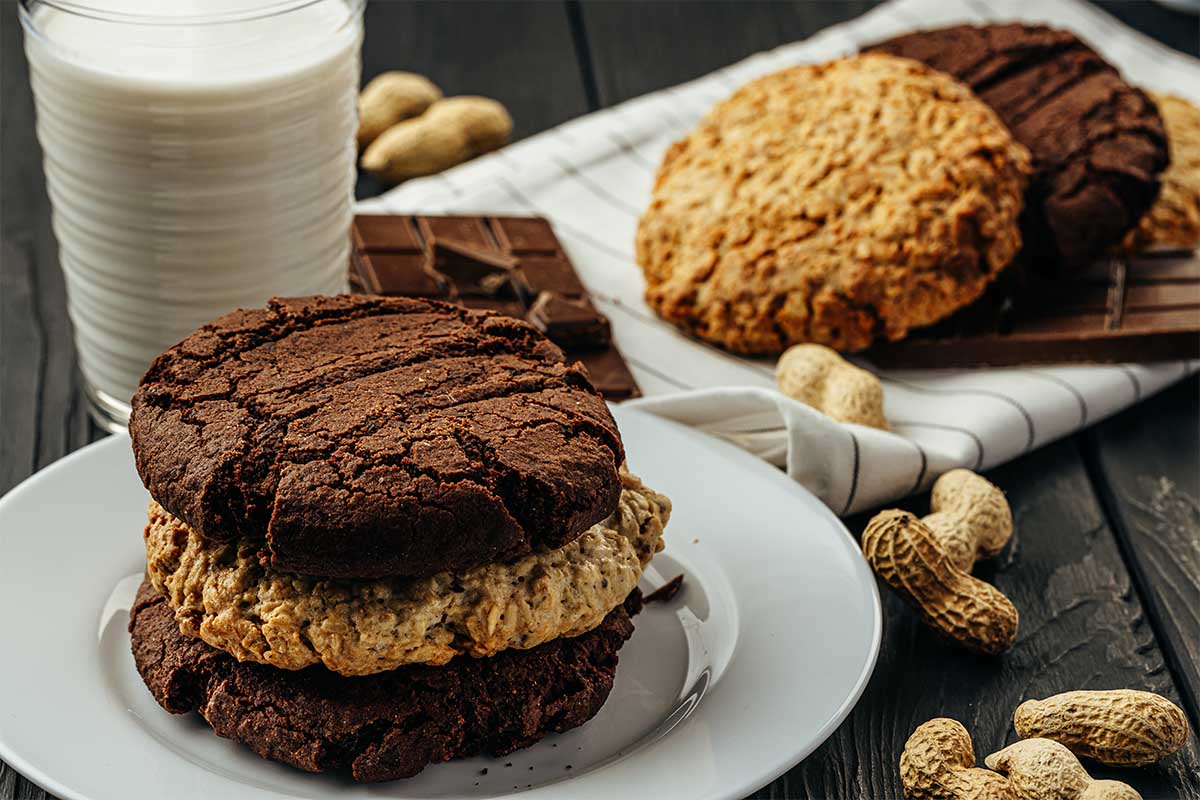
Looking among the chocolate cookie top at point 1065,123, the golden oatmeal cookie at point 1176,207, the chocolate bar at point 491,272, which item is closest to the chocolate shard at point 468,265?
the chocolate bar at point 491,272

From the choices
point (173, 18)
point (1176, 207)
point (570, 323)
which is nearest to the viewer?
point (173, 18)

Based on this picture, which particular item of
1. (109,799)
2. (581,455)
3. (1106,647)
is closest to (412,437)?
(581,455)

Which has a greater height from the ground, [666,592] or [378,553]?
[378,553]

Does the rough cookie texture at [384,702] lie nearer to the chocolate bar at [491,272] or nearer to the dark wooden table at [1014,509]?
the dark wooden table at [1014,509]

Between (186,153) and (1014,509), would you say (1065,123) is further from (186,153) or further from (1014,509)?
(186,153)

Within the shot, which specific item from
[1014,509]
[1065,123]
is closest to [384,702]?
[1014,509]

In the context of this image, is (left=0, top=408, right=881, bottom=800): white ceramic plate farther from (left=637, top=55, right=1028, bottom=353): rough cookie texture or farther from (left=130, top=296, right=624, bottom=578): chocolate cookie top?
(left=637, top=55, right=1028, bottom=353): rough cookie texture
